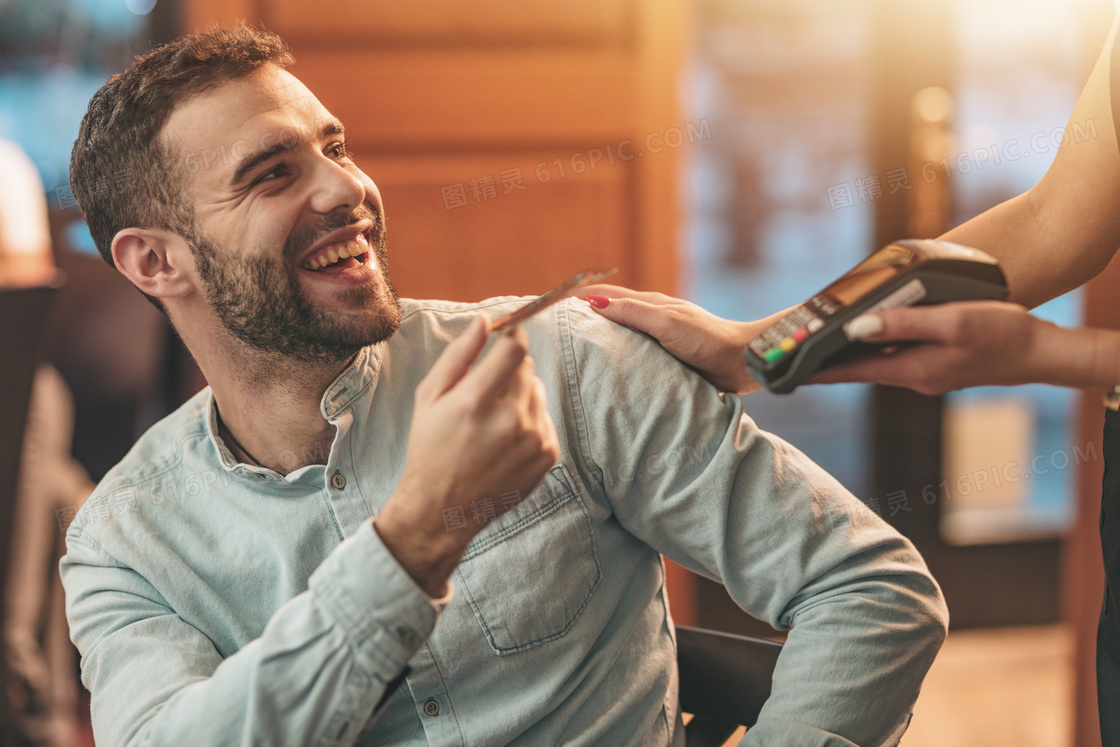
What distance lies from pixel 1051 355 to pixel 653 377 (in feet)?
1.36

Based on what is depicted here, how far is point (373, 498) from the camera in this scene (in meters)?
1.06

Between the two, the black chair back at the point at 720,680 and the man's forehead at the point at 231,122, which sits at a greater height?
the man's forehead at the point at 231,122

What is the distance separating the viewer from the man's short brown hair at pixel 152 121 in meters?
1.10

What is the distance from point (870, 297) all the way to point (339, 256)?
66 centimetres

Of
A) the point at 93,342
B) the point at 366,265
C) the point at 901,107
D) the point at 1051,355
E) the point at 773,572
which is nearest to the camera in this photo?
the point at 1051,355

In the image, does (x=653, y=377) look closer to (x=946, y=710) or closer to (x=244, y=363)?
(x=244, y=363)

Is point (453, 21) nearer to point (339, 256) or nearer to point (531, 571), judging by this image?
point (339, 256)

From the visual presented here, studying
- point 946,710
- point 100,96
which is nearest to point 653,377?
point 100,96

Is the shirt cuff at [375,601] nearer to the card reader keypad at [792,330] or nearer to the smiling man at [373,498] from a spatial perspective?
the smiling man at [373,498]

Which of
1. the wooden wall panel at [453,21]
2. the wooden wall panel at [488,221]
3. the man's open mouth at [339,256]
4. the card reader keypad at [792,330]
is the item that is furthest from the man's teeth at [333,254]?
the wooden wall panel at [453,21]

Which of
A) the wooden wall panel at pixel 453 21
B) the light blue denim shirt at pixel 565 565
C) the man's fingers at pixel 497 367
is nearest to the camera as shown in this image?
the man's fingers at pixel 497 367

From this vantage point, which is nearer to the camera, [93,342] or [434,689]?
[434,689]

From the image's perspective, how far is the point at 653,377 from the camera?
1.04 metres

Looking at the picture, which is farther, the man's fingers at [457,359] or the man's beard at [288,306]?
the man's beard at [288,306]
